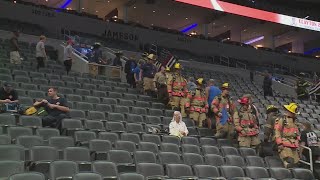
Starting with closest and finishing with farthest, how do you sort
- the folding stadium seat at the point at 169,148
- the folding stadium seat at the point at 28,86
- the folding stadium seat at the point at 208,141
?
the folding stadium seat at the point at 169,148 → the folding stadium seat at the point at 208,141 → the folding stadium seat at the point at 28,86

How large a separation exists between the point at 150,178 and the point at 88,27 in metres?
16.5

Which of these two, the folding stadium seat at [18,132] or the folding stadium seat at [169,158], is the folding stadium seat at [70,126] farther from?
the folding stadium seat at [169,158]

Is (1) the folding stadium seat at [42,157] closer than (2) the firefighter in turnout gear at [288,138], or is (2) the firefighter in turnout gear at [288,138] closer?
(1) the folding stadium seat at [42,157]

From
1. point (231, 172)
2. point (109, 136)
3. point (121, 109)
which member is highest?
point (121, 109)

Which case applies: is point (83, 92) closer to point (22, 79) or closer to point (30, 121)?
point (22, 79)

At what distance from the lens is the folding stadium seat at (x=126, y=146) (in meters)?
7.30

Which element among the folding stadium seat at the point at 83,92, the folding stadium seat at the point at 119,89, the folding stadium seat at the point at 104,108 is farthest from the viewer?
the folding stadium seat at the point at 119,89

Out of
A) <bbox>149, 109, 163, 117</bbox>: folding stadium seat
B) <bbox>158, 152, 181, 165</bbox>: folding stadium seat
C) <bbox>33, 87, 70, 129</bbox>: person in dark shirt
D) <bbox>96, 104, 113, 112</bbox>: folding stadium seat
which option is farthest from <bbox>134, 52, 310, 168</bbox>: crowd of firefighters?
<bbox>33, 87, 70, 129</bbox>: person in dark shirt

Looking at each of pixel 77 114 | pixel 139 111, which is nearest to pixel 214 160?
pixel 77 114

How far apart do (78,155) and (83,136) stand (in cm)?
101

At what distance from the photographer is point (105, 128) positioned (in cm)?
851

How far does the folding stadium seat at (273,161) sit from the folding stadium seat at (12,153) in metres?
4.38

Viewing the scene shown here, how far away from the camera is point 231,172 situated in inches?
282

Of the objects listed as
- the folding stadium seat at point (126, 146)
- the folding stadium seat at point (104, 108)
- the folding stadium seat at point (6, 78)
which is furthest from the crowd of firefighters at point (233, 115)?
the folding stadium seat at point (6, 78)
